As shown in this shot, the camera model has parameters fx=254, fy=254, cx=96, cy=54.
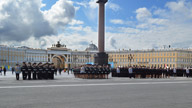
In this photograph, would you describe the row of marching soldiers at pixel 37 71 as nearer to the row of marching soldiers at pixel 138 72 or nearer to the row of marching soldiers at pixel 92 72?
the row of marching soldiers at pixel 92 72

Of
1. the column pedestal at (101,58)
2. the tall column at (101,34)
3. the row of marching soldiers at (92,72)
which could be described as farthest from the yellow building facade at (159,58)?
the row of marching soldiers at (92,72)

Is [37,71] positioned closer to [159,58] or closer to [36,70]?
[36,70]

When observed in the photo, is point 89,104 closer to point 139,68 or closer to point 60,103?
point 60,103

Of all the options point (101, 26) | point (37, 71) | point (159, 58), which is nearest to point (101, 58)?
point (101, 26)

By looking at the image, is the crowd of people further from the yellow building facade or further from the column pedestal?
the yellow building facade

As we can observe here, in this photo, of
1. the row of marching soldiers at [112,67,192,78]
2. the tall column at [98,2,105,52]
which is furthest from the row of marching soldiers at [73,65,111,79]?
the tall column at [98,2,105,52]

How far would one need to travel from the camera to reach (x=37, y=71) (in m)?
22.4

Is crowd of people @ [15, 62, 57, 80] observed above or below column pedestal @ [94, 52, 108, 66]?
below

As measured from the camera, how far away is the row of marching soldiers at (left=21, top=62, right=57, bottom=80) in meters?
21.8

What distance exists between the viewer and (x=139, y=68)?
28125 millimetres

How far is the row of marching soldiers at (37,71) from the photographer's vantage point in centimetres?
2176

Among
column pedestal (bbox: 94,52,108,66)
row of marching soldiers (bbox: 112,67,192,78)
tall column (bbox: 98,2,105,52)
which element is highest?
tall column (bbox: 98,2,105,52)

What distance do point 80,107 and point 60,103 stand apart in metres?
0.91

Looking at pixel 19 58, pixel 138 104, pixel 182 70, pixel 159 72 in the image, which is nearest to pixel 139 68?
pixel 159 72
